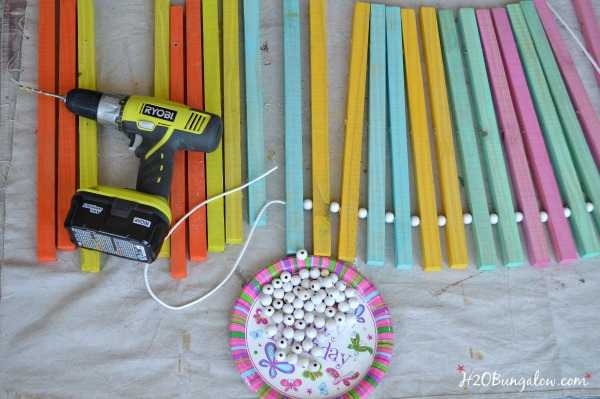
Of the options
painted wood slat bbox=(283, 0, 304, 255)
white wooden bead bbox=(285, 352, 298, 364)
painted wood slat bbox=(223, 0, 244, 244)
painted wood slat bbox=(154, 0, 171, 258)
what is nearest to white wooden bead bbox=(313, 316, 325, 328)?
white wooden bead bbox=(285, 352, 298, 364)

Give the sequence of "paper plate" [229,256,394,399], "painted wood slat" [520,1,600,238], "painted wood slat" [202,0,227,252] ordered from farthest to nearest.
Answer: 1. "painted wood slat" [520,1,600,238]
2. "painted wood slat" [202,0,227,252]
3. "paper plate" [229,256,394,399]

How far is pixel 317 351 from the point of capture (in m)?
1.60

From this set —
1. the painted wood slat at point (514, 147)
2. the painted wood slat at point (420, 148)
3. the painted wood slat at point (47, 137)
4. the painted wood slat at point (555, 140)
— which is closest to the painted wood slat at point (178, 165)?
the painted wood slat at point (47, 137)

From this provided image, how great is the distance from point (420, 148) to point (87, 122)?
98 centimetres

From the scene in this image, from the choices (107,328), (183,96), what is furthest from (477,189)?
(107,328)

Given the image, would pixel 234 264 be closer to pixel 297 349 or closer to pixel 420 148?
pixel 297 349

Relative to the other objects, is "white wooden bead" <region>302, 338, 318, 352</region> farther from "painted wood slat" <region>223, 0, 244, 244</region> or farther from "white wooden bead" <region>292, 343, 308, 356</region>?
"painted wood slat" <region>223, 0, 244, 244</region>

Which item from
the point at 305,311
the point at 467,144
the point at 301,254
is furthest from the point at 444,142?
the point at 305,311

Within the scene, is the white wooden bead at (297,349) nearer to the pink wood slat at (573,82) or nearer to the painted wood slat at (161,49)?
the painted wood slat at (161,49)

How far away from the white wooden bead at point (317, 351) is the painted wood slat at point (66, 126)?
714 millimetres

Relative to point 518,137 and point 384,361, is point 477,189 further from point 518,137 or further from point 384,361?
point 384,361

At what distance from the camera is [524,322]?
1704 millimetres

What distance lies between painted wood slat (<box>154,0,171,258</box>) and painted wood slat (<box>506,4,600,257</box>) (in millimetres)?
1121

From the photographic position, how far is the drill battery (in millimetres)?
1477
